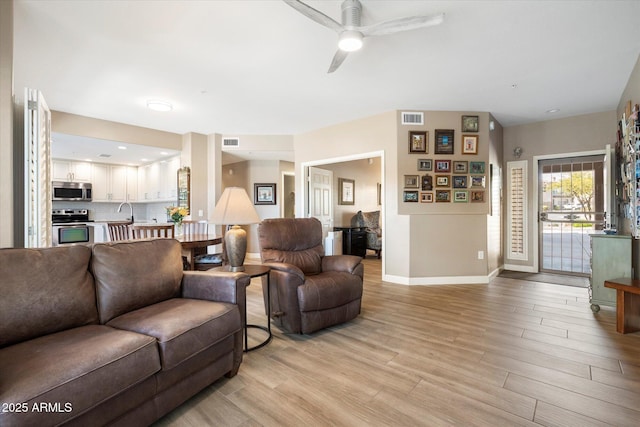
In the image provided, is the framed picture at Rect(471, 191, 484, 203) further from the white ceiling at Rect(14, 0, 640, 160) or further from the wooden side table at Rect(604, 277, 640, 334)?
the wooden side table at Rect(604, 277, 640, 334)

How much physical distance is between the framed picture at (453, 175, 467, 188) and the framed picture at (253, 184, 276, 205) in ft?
13.1

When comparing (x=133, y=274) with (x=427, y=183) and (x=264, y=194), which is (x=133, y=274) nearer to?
(x=427, y=183)

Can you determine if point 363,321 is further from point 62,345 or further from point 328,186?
point 328,186

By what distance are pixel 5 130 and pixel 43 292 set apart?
4.27ft

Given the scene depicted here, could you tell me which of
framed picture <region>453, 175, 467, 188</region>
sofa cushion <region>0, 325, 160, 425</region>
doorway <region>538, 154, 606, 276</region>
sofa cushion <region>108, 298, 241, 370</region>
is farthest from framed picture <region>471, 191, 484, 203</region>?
sofa cushion <region>0, 325, 160, 425</region>

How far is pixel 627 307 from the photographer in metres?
2.64

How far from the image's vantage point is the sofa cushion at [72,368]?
41.2 inches

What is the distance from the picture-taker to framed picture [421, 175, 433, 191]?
14.4ft

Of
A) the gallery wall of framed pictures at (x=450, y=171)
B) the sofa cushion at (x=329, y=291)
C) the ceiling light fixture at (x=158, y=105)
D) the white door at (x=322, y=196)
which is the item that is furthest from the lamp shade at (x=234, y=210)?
the white door at (x=322, y=196)

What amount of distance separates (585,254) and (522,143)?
2034mm

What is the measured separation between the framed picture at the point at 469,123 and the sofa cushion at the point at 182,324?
4128mm

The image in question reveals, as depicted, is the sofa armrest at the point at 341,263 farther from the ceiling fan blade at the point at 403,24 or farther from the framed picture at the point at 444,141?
the framed picture at the point at 444,141

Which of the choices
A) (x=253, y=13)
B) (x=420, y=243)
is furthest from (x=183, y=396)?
(x=420, y=243)

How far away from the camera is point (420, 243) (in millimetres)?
4375
